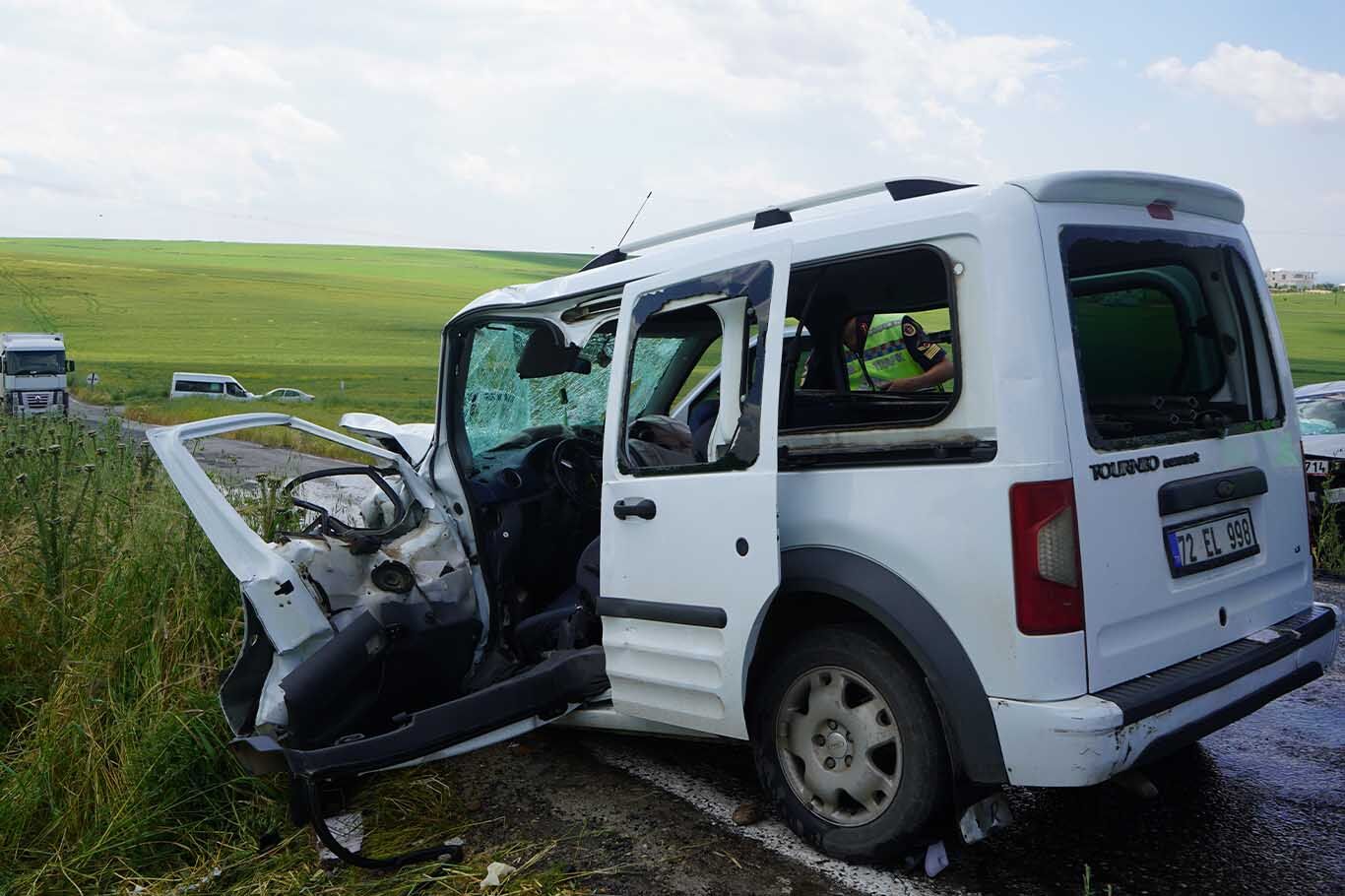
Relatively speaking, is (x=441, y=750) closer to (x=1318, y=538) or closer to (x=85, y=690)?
(x=85, y=690)

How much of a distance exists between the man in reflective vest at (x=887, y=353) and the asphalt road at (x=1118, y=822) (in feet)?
5.35

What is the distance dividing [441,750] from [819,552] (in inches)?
63.7

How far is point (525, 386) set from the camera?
4.80 m

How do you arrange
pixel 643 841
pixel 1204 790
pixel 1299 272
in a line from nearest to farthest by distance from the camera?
pixel 643 841 → pixel 1204 790 → pixel 1299 272

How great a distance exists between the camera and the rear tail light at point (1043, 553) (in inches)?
108

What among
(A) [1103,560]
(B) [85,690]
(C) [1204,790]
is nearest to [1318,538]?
(C) [1204,790]

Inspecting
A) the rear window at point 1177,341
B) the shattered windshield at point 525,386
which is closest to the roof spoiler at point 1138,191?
the rear window at point 1177,341

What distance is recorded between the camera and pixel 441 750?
3799 millimetres

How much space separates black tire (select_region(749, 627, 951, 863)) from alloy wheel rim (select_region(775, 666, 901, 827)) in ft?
0.06

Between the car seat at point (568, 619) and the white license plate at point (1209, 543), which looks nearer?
the white license plate at point (1209, 543)

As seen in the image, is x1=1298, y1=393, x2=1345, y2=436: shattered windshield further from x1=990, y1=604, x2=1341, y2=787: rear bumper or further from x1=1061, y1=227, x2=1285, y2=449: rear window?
x1=990, y1=604, x2=1341, y2=787: rear bumper

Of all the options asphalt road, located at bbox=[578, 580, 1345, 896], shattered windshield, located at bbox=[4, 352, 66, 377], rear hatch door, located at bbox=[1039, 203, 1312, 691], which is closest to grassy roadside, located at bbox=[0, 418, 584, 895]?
asphalt road, located at bbox=[578, 580, 1345, 896]

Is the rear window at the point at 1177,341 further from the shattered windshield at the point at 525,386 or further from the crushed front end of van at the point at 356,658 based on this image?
the crushed front end of van at the point at 356,658

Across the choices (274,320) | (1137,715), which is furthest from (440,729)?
(274,320)
